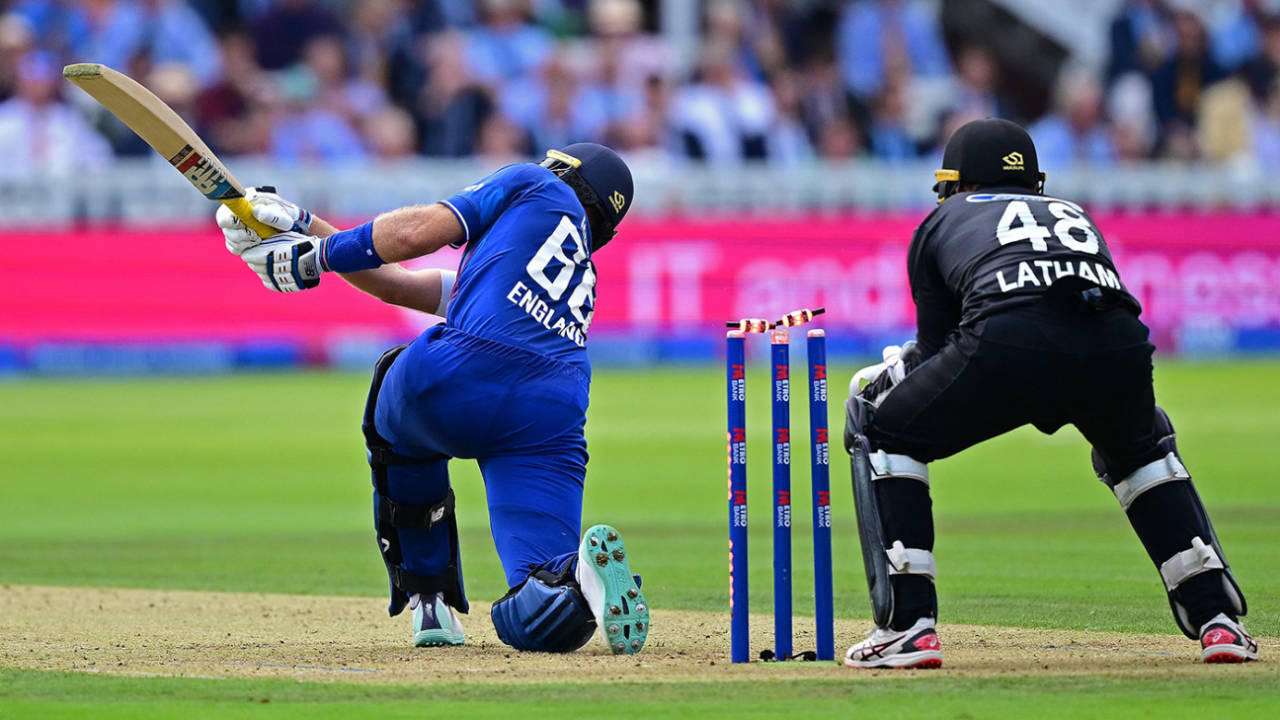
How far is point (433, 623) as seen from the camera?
24.1 ft

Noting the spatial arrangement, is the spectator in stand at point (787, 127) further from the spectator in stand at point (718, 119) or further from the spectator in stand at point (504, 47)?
the spectator in stand at point (504, 47)

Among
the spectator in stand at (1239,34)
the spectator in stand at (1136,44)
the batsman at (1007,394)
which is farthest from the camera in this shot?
the spectator in stand at (1239,34)

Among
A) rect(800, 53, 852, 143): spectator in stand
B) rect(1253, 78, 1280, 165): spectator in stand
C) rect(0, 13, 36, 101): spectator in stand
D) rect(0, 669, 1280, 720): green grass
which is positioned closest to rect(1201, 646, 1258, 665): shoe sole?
rect(0, 669, 1280, 720): green grass

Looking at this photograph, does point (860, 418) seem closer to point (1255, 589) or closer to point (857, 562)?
point (1255, 589)

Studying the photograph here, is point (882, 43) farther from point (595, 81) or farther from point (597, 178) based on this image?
point (597, 178)

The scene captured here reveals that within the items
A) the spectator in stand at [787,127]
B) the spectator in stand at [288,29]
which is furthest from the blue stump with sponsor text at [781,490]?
the spectator in stand at [288,29]

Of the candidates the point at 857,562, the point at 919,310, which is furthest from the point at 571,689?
the point at 857,562

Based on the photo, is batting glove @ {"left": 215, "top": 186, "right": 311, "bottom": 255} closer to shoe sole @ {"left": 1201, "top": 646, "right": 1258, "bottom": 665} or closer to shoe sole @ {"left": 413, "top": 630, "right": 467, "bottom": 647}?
shoe sole @ {"left": 413, "top": 630, "right": 467, "bottom": 647}

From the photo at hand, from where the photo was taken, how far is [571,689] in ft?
19.8

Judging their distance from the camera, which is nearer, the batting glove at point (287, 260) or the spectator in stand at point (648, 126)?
the batting glove at point (287, 260)

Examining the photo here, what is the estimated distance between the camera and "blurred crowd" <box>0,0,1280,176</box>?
2262cm

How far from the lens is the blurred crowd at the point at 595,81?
22625mm

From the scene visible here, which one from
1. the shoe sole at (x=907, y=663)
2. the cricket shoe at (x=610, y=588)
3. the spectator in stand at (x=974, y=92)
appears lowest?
the shoe sole at (x=907, y=663)

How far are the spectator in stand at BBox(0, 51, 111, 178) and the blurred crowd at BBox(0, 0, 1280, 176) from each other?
0.02m
